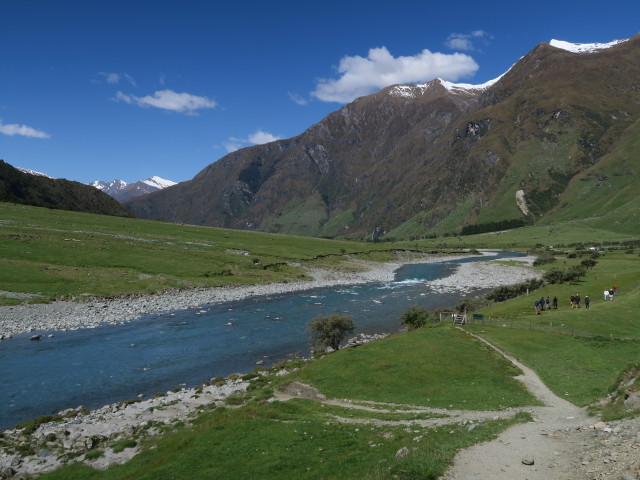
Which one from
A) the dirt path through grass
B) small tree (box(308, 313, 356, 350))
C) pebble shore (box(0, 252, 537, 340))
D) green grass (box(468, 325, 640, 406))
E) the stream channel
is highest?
the dirt path through grass

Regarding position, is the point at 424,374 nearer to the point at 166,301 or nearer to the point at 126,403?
the point at 126,403

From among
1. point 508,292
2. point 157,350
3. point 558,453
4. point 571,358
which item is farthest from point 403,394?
point 508,292

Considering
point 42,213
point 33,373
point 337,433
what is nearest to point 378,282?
point 33,373

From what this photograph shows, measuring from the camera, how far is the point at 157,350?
49.4 m

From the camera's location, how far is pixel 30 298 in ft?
233

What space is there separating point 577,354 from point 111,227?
15851cm

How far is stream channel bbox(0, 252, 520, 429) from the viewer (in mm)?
36094

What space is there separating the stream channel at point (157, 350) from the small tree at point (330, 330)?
2.25 metres

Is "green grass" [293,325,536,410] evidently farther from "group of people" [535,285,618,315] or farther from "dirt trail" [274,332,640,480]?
"group of people" [535,285,618,315]

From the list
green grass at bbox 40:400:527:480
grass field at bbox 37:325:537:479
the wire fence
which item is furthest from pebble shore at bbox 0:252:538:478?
the wire fence

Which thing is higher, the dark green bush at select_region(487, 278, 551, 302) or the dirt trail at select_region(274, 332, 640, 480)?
the dirt trail at select_region(274, 332, 640, 480)

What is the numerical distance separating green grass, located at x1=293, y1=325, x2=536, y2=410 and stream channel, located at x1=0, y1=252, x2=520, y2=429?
12302 mm

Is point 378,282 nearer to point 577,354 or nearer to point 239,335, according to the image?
point 239,335

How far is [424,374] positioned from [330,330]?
55.9 feet
